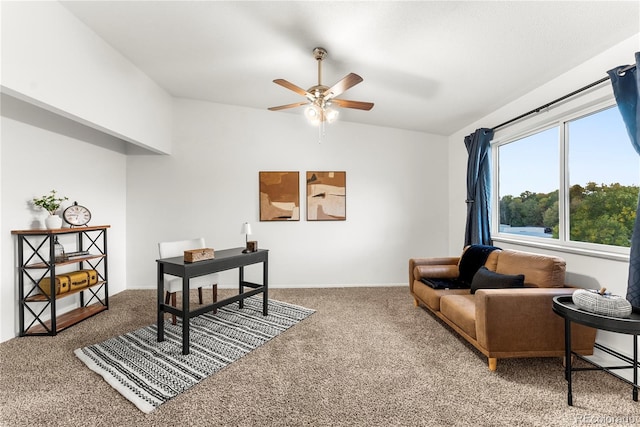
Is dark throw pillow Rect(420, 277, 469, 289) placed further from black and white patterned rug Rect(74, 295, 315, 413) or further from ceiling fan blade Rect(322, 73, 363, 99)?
ceiling fan blade Rect(322, 73, 363, 99)

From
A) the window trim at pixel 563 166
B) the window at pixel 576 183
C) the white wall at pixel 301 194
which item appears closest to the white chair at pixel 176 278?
the white wall at pixel 301 194

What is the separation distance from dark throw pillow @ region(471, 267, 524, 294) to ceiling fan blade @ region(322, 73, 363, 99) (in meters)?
2.09

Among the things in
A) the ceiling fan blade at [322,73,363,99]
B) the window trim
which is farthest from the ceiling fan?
the window trim

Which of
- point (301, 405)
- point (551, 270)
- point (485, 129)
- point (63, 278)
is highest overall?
point (485, 129)

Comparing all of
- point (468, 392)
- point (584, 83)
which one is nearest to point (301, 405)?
point (468, 392)

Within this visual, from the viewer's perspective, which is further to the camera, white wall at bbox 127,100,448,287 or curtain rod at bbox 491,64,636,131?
white wall at bbox 127,100,448,287

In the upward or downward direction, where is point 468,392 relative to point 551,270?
downward

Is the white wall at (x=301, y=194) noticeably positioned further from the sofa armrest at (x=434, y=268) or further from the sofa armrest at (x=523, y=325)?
the sofa armrest at (x=523, y=325)

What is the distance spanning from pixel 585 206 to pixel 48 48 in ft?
15.6

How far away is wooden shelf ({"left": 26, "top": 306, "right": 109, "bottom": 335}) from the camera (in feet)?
9.40

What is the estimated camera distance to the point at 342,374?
2.16 meters

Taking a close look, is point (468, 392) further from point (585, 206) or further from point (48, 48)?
point (48, 48)

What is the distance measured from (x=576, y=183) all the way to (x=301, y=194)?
10.8 feet

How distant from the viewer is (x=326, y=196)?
15.2ft
